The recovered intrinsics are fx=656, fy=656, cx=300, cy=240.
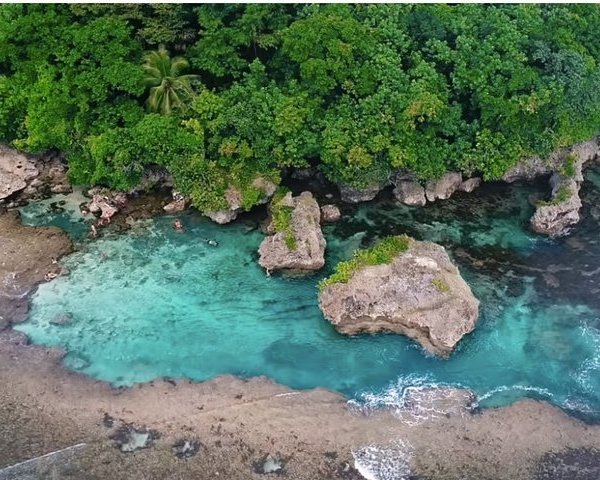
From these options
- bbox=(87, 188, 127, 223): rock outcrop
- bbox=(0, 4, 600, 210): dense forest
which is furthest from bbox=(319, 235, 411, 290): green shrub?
bbox=(87, 188, 127, 223): rock outcrop

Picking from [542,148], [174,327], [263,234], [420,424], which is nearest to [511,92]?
[542,148]

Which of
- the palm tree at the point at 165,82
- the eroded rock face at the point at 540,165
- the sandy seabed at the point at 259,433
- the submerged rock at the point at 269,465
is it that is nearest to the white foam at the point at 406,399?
the sandy seabed at the point at 259,433

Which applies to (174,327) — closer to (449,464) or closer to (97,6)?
(449,464)

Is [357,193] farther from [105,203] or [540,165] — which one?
[105,203]

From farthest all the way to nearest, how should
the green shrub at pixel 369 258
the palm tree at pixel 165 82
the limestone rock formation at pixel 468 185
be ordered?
1. the limestone rock formation at pixel 468 185
2. the palm tree at pixel 165 82
3. the green shrub at pixel 369 258

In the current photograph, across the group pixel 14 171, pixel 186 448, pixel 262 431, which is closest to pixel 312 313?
pixel 262 431

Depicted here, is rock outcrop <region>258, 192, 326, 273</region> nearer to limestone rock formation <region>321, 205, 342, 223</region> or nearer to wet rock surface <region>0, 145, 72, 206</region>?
limestone rock formation <region>321, 205, 342, 223</region>

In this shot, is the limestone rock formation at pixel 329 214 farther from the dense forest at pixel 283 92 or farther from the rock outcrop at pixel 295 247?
the rock outcrop at pixel 295 247
